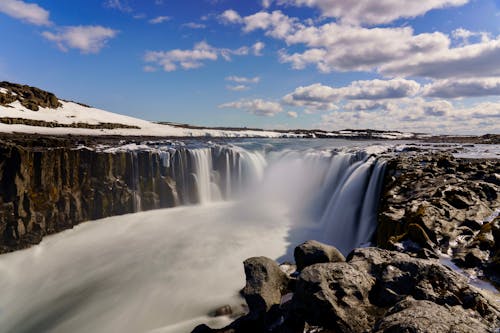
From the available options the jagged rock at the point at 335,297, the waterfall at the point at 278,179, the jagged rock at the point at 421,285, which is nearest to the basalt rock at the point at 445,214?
the jagged rock at the point at 421,285

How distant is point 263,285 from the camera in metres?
7.99

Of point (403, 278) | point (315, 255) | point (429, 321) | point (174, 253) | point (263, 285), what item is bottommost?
point (174, 253)

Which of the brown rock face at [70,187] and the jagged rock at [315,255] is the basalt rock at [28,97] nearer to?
the brown rock face at [70,187]

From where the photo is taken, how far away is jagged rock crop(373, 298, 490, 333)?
3943 mm

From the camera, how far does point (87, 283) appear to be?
14992 millimetres

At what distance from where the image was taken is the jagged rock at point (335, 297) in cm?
552

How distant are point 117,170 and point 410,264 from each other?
80.3 feet

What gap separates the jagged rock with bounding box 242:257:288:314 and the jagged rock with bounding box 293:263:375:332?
5.31 feet

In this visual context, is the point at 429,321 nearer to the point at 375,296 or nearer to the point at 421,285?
the point at 421,285

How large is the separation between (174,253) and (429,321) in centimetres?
1589

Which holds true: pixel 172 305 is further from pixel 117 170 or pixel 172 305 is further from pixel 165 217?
pixel 117 170

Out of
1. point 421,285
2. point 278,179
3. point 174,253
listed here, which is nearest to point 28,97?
point 278,179

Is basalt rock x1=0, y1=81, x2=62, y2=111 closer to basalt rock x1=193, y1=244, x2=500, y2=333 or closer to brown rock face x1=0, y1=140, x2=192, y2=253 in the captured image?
brown rock face x1=0, y1=140, x2=192, y2=253

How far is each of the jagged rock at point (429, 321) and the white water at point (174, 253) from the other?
7.69m
